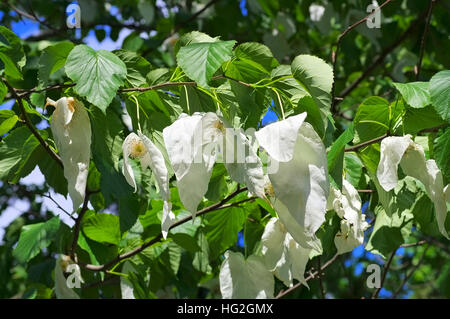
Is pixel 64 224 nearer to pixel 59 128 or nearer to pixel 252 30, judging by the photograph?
pixel 59 128

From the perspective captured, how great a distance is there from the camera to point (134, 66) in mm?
1034

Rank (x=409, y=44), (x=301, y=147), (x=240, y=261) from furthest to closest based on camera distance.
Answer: (x=409, y=44) → (x=240, y=261) → (x=301, y=147)

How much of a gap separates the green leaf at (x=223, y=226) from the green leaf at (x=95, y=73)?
46 cm

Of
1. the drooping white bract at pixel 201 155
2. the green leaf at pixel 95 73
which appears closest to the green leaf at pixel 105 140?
the green leaf at pixel 95 73

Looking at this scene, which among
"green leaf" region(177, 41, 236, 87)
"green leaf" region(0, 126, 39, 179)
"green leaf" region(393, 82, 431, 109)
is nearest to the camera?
"green leaf" region(177, 41, 236, 87)

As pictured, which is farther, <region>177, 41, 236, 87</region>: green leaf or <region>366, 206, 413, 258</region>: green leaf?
<region>366, 206, 413, 258</region>: green leaf

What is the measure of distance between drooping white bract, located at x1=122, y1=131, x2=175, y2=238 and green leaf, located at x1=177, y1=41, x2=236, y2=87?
11 centimetres

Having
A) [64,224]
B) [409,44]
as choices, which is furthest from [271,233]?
[409,44]

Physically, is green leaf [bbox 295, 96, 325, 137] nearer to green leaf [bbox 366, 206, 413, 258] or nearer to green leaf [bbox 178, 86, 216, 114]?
green leaf [bbox 178, 86, 216, 114]

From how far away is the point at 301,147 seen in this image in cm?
72

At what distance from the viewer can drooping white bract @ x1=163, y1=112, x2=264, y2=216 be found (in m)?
0.73

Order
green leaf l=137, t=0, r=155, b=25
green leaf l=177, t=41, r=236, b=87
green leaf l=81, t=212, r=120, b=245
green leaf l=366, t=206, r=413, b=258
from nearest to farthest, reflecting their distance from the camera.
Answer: green leaf l=177, t=41, r=236, b=87 → green leaf l=366, t=206, r=413, b=258 → green leaf l=81, t=212, r=120, b=245 → green leaf l=137, t=0, r=155, b=25

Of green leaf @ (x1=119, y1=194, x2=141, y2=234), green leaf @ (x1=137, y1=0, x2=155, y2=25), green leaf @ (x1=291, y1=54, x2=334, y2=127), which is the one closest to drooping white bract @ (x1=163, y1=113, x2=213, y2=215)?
green leaf @ (x1=291, y1=54, x2=334, y2=127)
